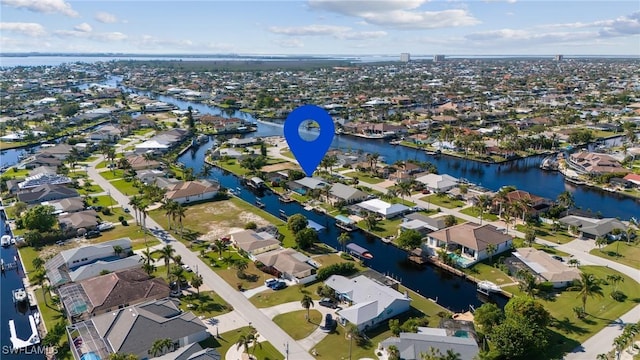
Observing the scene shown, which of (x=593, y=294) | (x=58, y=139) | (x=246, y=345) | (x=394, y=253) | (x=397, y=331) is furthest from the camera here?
(x=58, y=139)

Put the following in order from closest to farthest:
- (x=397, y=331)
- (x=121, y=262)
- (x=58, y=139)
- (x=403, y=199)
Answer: (x=397, y=331), (x=121, y=262), (x=403, y=199), (x=58, y=139)

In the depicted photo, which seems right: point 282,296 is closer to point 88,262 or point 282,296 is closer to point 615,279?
point 88,262

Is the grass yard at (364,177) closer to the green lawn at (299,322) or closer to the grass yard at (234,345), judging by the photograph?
the green lawn at (299,322)

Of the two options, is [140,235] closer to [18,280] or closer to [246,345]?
[18,280]

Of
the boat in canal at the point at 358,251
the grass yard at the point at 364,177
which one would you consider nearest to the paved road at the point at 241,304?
the boat in canal at the point at 358,251

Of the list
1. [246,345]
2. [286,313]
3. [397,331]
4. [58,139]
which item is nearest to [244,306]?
[286,313]
